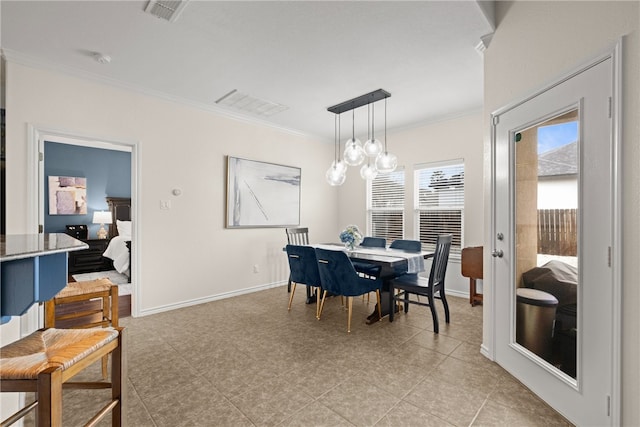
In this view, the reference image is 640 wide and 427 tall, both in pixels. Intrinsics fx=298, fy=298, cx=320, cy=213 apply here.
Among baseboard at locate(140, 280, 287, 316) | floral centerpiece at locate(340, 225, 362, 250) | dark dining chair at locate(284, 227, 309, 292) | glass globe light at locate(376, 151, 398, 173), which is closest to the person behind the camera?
glass globe light at locate(376, 151, 398, 173)

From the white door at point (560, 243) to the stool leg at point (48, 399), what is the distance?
234 cm

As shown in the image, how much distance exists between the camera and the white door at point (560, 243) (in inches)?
60.5

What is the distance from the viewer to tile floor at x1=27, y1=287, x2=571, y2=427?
178 centimetres

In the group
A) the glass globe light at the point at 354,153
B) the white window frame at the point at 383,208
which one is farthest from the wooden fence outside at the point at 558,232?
the white window frame at the point at 383,208

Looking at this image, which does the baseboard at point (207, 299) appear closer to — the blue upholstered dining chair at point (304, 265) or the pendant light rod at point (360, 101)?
the blue upholstered dining chair at point (304, 265)

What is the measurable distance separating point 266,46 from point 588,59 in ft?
7.62

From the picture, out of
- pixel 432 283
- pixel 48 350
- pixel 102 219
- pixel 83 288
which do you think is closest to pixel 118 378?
pixel 48 350

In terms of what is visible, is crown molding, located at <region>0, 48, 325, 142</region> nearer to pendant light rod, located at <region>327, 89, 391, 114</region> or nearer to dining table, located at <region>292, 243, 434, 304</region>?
pendant light rod, located at <region>327, 89, 391, 114</region>

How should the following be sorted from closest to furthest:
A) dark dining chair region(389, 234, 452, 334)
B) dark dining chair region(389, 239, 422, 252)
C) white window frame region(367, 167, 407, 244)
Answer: dark dining chair region(389, 234, 452, 334), dark dining chair region(389, 239, 422, 252), white window frame region(367, 167, 407, 244)

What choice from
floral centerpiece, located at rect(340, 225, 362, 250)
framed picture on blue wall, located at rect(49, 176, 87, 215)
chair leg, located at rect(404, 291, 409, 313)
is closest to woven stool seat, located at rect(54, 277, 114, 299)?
floral centerpiece, located at rect(340, 225, 362, 250)

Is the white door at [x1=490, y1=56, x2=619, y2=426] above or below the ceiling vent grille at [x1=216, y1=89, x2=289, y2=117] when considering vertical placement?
below

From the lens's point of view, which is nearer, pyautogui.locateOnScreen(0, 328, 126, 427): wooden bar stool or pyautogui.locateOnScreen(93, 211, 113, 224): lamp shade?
pyautogui.locateOnScreen(0, 328, 126, 427): wooden bar stool

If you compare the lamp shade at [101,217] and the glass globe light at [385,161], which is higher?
the glass globe light at [385,161]

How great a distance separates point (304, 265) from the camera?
11.6 ft
